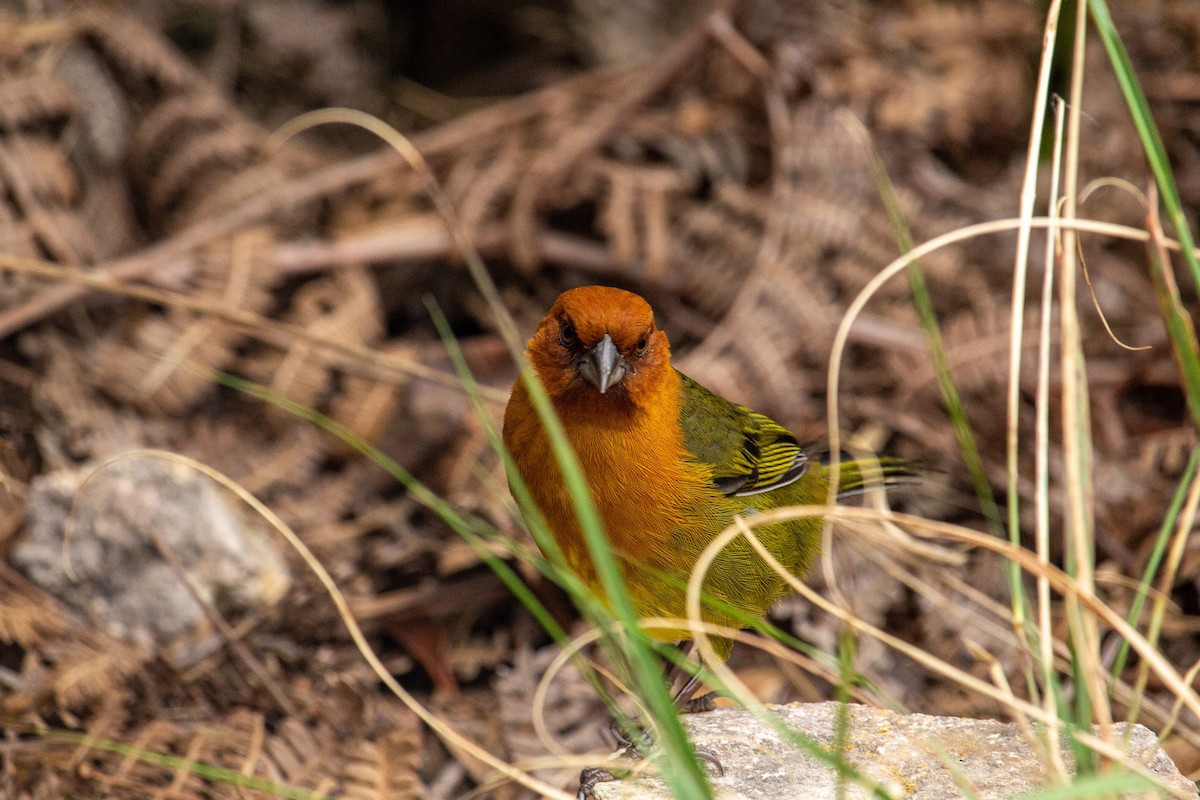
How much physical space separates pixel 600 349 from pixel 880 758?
118 centimetres

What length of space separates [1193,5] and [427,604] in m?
4.72

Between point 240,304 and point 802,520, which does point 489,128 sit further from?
point 802,520

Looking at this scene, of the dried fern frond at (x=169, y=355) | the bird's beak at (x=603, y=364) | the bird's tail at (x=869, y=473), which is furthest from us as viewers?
the dried fern frond at (x=169, y=355)

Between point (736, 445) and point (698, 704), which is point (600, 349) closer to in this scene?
point (736, 445)

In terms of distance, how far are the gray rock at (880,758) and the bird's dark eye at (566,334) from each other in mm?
1032

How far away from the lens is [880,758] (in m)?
2.75

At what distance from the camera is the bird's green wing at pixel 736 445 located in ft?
11.3

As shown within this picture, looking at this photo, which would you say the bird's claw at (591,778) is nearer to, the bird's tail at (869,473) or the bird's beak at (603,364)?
the bird's beak at (603,364)

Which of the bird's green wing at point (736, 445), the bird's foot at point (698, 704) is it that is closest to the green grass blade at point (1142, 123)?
the bird's green wing at point (736, 445)

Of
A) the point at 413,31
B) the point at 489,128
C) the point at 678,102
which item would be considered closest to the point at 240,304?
the point at 489,128

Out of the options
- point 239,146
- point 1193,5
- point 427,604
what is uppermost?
point 1193,5

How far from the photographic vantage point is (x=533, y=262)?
5324mm

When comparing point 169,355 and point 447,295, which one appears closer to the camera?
point 169,355

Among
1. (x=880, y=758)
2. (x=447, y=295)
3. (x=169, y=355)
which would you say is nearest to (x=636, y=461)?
(x=880, y=758)
